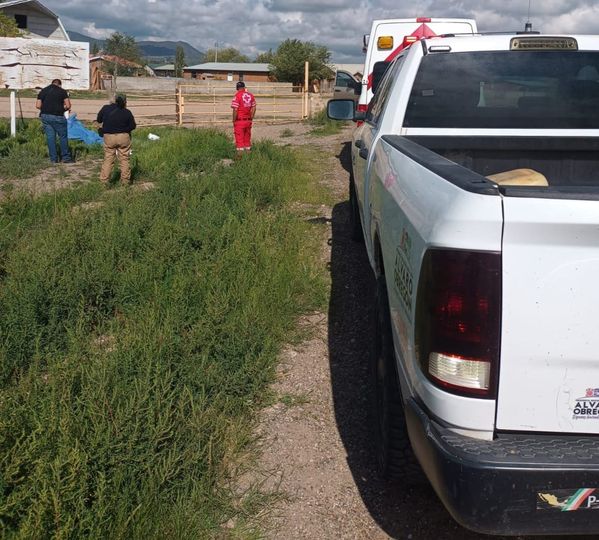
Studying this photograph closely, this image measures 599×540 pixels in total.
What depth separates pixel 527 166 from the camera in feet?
13.7

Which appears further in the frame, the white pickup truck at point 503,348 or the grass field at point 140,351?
the grass field at point 140,351

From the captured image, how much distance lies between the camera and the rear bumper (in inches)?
80.8

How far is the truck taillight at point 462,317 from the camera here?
6.67ft

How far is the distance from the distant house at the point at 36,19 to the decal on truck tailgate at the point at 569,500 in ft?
151

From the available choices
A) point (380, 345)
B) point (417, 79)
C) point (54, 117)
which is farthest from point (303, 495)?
point (54, 117)

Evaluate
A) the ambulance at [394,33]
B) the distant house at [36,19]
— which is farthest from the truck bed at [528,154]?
the distant house at [36,19]

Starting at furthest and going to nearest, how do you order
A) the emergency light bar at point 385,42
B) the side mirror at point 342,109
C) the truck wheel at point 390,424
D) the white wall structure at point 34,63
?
the white wall structure at point 34,63 → the emergency light bar at point 385,42 → the side mirror at point 342,109 → the truck wheel at point 390,424

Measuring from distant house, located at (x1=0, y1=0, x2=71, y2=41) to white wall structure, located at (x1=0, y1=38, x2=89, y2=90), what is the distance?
1179 inches

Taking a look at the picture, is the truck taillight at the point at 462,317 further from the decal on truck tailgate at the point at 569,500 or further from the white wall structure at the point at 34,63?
the white wall structure at the point at 34,63

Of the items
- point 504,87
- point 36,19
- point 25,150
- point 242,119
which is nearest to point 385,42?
point 242,119

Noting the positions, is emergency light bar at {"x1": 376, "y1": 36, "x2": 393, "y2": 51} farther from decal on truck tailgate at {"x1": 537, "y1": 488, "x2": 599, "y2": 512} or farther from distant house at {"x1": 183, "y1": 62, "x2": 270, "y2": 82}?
distant house at {"x1": 183, "y1": 62, "x2": 270, "y2": 82}

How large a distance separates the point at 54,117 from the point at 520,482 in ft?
42.9

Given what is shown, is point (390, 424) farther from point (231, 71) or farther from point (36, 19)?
point (231, 71)

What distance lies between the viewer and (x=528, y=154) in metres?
4.19
